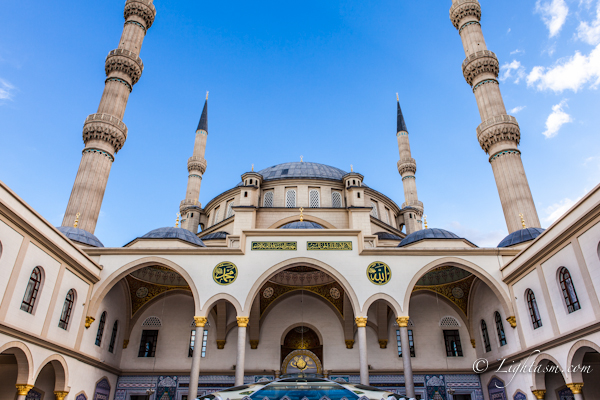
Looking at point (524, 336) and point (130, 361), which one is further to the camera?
point (130, 361)

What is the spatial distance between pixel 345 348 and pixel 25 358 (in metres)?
8.86

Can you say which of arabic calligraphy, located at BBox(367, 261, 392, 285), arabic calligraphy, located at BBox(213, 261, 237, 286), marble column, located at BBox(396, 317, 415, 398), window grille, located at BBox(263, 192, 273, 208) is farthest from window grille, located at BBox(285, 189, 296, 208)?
marble column, located at BBox(396, 317, 415, 398)

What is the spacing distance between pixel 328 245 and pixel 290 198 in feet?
22.3

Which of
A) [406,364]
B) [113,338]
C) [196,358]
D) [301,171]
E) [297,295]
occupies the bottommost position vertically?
[406,364]

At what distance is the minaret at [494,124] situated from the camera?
15.2 meters

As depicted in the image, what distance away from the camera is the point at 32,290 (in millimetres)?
8516

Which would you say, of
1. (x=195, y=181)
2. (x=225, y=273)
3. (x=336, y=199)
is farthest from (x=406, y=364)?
(x=195, y=181)

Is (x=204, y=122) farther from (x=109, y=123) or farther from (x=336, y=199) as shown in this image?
(x=336, y=199)

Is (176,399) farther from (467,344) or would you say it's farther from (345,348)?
(467,344)

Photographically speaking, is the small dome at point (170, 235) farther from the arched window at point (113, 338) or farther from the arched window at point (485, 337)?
the arched window at point (485, 337)

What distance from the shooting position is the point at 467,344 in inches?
Answer: 520

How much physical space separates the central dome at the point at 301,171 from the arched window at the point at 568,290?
36.3 feet

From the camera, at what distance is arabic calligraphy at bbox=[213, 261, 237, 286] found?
11.0 meters

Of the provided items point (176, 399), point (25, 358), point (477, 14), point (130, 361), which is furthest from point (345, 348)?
point (477, 14)
